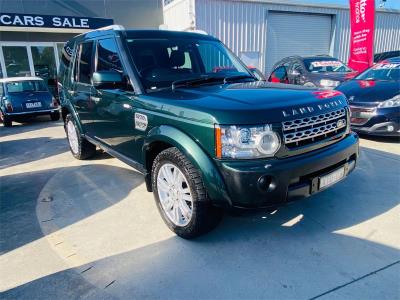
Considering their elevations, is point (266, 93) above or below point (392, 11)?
below

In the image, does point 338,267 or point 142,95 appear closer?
point 338,267

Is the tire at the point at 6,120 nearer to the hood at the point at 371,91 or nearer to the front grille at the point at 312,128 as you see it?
the hood at the point at 371,91

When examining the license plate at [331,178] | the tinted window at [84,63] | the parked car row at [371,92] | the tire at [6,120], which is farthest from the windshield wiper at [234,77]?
the tire at [6,120]

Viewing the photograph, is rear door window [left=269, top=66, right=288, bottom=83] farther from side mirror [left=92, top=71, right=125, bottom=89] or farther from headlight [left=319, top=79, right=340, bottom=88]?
side mirror [left=92, top=71, right=125, bottom=89]

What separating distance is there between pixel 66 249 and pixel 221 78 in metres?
2.34

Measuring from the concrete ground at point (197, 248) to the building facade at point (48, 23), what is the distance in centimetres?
988

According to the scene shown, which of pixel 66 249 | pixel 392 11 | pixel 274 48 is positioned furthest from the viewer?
pixel 392 11

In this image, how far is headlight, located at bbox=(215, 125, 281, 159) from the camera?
95.4 inches

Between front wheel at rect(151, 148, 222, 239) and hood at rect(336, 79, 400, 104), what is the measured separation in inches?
178

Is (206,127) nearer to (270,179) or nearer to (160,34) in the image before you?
(270,179)

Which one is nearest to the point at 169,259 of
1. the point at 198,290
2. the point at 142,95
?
the point at 198,290

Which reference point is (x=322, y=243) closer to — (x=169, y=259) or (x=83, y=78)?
(x=169, y=259)

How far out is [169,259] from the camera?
2.73m

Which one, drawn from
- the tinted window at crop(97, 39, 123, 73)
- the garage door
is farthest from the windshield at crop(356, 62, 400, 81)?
the garage door
